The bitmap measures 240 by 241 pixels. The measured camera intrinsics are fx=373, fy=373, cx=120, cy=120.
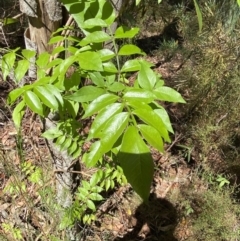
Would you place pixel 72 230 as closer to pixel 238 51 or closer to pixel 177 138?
pixel 177 138

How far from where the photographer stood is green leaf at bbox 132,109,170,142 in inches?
29.2

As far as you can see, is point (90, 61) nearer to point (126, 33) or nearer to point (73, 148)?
point (126, 33)

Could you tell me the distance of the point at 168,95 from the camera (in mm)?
851

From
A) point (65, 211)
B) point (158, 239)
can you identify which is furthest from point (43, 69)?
point (158, 239)

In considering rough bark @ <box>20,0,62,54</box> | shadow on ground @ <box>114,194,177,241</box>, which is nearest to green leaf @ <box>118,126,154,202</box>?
rough bark @ <box>20,0,62,54</box>

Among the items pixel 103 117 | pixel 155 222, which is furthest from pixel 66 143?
pixel 155 222

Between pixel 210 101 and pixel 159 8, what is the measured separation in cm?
122

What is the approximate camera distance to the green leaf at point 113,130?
0.71 meters

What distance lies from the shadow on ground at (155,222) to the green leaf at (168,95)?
1.56 meters

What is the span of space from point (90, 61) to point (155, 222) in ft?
5.72

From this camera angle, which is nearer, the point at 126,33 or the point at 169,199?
the point at 126,33

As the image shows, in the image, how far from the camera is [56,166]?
1673 millimetres

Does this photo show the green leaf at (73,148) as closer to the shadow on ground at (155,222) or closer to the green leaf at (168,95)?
the green leaf at (168,95)

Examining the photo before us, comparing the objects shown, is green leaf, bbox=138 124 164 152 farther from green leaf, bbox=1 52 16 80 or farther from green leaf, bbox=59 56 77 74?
green leaf, bbox=1 52 16 80
